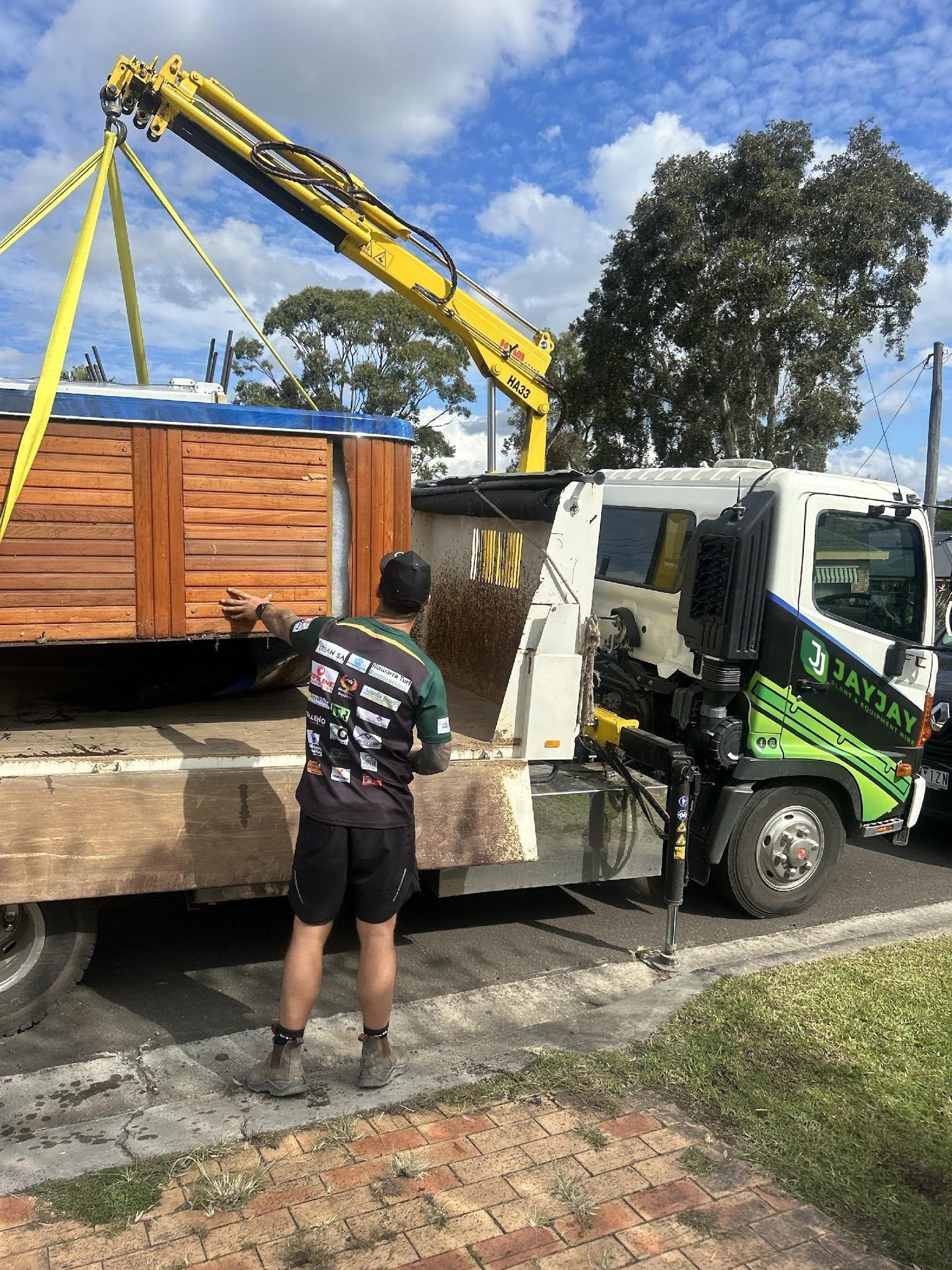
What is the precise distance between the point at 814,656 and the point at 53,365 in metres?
3.77

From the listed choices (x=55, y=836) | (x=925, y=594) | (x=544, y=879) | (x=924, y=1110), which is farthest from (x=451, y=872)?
(x=925, y=594)

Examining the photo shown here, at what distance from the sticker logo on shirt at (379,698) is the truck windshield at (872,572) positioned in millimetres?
2766

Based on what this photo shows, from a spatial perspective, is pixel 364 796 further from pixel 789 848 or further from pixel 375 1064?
pixel 789 848

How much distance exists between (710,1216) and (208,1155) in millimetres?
1419

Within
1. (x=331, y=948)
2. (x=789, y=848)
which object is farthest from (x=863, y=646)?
(x=331, y=948)

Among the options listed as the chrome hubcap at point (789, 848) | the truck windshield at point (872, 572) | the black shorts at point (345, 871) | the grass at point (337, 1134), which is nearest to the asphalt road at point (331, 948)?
the chrome hubcap at point (789, 848)

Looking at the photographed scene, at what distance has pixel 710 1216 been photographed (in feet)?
8.32

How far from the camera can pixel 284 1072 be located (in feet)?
9.91

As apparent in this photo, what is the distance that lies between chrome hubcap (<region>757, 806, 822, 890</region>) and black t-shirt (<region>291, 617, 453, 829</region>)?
2.75 meters

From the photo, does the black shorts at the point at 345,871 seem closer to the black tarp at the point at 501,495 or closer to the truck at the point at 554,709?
the truck at the point at 554,709

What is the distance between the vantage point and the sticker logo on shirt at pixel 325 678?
2.99 meters

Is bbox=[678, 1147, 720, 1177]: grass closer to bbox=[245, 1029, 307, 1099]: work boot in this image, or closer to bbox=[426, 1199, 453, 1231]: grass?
bbox=[426, 1199, 453, 1231]: grass

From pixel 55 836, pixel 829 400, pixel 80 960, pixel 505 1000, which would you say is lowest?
pixel 505 1000

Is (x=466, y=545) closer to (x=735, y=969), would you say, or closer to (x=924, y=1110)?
(x=735, y=969)
